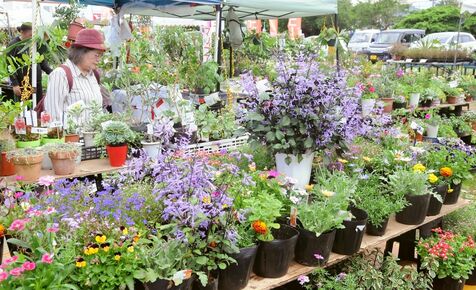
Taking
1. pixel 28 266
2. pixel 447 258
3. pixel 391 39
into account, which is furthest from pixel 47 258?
pixel 391 39

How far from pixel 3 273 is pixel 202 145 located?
1892 mm

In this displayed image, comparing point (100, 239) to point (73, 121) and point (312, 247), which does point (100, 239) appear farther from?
point (73, 121)

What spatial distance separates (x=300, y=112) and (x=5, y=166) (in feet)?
5.03

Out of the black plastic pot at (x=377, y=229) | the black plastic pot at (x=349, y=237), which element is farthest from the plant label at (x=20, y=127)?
the black plastic pot at (x=377, y=229)

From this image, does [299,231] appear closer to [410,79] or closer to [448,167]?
[448,167]

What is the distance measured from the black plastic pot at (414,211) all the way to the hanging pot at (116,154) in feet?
5.27

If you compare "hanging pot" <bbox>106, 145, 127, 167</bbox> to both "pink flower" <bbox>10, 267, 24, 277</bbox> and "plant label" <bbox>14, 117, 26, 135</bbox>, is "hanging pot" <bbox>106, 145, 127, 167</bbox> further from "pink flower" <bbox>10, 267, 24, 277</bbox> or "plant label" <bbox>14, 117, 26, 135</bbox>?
"pink flower" <bbox>10, 267, 24, 277</bbox>

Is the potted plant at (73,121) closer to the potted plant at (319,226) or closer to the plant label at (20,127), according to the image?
the plant label at (20,127)

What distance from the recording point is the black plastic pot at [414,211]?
2.53m

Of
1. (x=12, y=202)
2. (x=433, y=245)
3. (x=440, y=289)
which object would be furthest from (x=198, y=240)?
(x=440, y=289)

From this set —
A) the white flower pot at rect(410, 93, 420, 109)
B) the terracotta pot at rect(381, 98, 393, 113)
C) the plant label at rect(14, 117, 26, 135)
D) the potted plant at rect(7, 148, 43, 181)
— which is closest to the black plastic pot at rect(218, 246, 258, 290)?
the potted plant at rect(7, 148, 43, 181)

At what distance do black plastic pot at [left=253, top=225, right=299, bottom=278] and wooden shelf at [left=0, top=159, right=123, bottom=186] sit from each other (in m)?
1.16

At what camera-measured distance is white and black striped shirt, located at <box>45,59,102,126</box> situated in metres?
3.23

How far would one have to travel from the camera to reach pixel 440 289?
2.85 meters
